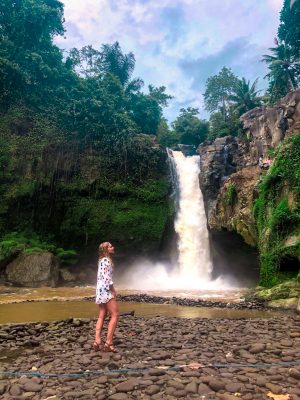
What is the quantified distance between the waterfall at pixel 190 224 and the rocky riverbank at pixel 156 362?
1440 cm

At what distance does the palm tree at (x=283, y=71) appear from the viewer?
36344mm

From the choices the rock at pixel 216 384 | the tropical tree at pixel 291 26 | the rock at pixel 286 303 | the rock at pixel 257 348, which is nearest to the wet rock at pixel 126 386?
the rock at pixel 216 384

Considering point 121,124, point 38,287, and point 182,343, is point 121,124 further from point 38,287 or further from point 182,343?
point 182,343

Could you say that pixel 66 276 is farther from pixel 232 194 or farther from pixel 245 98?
pixel 245 98

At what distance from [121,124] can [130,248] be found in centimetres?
1001

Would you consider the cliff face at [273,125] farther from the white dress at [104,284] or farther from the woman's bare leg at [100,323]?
the woman's bare leg at [100,323]

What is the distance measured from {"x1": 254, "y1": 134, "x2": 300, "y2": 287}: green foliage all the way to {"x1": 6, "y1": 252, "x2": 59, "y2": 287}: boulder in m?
11.9

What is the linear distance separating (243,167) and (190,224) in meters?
5.62

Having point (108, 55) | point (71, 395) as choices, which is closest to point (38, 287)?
point (71, 395)

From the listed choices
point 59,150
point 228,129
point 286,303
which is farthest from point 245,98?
point 286,303

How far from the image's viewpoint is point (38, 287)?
65.5ft

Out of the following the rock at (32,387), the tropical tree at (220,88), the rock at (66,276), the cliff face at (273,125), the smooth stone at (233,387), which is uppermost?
the tropical tree at (220,88)

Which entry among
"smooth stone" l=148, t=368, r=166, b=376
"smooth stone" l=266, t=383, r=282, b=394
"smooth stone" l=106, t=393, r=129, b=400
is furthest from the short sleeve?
"smooth stone" l=266, t=383, r=282, b=394

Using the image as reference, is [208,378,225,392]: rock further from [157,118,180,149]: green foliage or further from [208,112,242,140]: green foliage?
[157,118,180,149]: green foliage
